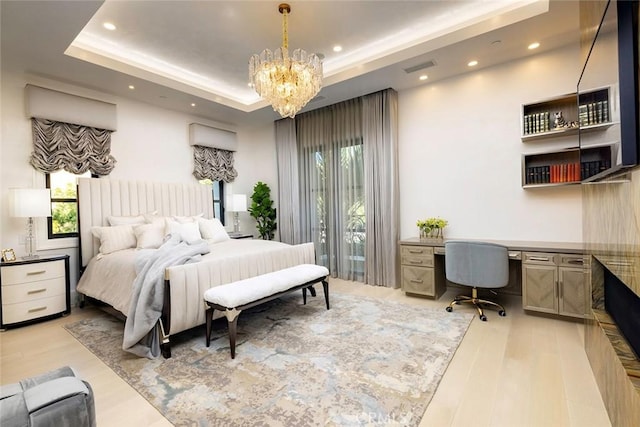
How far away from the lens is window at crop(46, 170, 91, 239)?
3707mm

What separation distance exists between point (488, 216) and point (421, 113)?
175 centimetres

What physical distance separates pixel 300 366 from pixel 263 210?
12.7ft

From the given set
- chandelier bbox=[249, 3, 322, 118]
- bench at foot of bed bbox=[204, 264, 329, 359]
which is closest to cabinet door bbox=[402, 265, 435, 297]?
bench at foot of bed bbox=[204, 264, 329, 359]

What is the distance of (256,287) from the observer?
2.64 metres

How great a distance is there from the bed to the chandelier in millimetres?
1695

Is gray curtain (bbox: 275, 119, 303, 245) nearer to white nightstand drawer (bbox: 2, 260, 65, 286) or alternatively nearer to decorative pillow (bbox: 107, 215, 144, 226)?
decorative pillow (bbox: 107, 215, 144, 226)

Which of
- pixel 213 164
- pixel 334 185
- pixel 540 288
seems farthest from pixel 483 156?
pixel 213 164

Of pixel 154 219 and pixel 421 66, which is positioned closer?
pixel 421 66

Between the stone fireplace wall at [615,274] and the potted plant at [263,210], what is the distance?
187 inches

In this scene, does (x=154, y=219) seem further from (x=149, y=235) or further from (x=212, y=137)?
(x=212, y=137)

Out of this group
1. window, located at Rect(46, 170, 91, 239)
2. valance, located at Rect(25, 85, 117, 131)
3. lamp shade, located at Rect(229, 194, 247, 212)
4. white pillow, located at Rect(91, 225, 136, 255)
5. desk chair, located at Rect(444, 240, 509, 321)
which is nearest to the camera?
desk chair, located at Rect(444, 240, 509, 321)

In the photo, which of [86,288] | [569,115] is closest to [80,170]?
[86,288]

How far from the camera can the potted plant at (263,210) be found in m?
5.75

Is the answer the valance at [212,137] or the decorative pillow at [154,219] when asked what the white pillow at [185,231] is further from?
the valance at [212,137]
